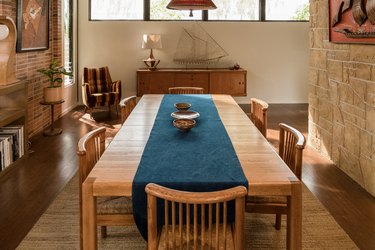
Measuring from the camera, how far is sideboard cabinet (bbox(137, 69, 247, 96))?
7871mm

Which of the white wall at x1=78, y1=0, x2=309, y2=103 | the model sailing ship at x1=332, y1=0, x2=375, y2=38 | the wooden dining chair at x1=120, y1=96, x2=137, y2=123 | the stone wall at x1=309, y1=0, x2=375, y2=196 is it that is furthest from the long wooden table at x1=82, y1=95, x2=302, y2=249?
the white wall at x1=78, y1=0, x2=309, y2=103

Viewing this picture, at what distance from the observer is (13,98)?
4531 millimetres

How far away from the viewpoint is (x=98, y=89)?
7.38 metres

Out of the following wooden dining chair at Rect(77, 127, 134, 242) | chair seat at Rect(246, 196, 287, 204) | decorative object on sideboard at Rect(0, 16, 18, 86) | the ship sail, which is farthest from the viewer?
the ship sail

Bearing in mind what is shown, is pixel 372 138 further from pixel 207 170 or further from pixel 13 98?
pixel 13 98

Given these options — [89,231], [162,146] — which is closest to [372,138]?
[162,146]

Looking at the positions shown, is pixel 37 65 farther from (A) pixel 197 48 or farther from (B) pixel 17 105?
(A) pixel 197 48

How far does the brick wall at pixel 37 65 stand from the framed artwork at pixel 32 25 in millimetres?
82

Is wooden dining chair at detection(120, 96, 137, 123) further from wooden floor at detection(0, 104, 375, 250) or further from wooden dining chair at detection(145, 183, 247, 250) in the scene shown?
wooden dining chair at detection(145, 183, 247, 250)

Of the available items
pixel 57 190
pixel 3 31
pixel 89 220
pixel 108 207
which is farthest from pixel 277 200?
pixel 3 31

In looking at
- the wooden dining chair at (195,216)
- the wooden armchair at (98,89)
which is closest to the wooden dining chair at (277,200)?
the wooden dining chair at (195,216)

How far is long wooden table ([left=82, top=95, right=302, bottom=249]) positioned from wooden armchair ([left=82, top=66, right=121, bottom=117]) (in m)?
4.21

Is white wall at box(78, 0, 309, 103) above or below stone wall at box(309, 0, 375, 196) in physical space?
above

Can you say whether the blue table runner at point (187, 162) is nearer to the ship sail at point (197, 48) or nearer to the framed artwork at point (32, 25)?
the framed artwork at point (32, 25)
